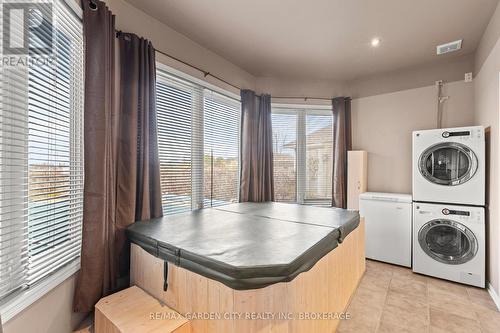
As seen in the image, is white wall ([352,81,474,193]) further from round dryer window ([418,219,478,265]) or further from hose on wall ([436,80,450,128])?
round dryer window ([418,219,478,265])

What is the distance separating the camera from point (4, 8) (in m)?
1.09

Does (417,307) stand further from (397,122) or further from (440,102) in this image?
(440,102)

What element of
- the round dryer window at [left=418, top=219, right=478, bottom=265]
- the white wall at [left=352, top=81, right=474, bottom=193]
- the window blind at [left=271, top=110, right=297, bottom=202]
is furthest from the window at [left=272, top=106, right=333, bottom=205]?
the round dryer window at [left=418, top=219, right=478, bottom=265]

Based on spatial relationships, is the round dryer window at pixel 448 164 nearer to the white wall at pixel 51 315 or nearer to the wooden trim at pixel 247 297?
the wooden trim at pixel 247 297

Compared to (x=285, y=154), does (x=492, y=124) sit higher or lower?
higher

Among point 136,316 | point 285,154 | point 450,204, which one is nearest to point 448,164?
point 450,204

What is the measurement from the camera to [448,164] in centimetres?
263

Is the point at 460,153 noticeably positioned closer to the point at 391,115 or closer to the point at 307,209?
the point at 391,115

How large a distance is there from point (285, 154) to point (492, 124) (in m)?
2.37

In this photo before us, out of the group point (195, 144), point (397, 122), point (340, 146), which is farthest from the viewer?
point (340, 146)

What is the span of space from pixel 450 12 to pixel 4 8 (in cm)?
328

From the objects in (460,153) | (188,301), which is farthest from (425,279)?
(188,301)

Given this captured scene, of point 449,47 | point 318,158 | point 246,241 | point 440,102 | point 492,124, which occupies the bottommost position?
point 246,241

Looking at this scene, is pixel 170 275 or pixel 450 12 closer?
pixel 170 275
